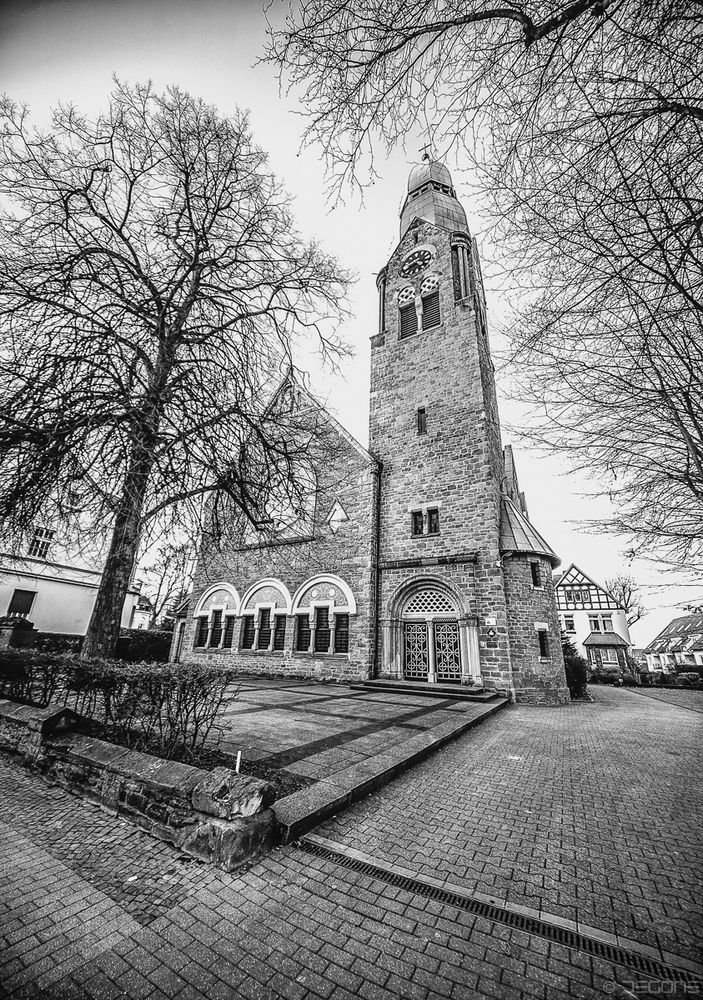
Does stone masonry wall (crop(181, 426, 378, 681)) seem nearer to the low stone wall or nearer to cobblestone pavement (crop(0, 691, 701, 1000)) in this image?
the low stone wall

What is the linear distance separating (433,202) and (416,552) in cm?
1916

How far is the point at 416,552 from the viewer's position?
14273 mm

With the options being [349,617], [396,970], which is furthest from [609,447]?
[349,617]

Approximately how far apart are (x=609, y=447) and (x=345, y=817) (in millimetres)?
6025

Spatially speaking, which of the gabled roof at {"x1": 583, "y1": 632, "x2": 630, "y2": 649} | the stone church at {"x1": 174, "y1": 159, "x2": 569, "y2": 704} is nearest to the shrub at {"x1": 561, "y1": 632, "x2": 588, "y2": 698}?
the stone church at {"x1": 174, "y1": 159, "x2": 569, "y2": 704}

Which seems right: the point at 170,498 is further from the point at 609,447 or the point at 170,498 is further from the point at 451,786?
the point at 609,447

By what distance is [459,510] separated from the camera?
1381 centimetres

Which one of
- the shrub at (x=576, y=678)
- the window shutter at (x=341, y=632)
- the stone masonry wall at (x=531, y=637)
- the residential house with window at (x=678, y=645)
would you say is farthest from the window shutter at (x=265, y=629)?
the residential house with window at (x=678, y=645)

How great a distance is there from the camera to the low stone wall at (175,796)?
9.55 feet

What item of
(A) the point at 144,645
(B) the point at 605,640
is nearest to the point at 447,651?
(A) the point at 144,645

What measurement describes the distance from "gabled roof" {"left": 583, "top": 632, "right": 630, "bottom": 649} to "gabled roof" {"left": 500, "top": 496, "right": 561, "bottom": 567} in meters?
26.1

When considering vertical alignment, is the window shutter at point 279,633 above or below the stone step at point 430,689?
above

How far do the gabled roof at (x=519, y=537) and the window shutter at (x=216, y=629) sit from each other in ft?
43.2

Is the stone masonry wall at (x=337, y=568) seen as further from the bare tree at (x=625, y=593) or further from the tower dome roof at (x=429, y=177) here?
the bare tree at (x=625, y=593)
